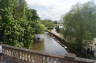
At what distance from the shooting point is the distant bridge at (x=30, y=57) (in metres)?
2.58

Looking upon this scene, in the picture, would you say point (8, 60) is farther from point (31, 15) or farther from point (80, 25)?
point (31, 15)

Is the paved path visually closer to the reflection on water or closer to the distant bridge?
the distant bridge

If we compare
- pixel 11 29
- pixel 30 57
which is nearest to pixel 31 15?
pixel 11 29

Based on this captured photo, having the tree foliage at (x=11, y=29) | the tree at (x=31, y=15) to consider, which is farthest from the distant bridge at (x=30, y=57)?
the tree at (x=31, y=15)

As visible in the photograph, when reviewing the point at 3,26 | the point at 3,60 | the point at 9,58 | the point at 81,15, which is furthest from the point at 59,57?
the point at 81,15

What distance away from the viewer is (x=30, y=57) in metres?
Result: 3.30

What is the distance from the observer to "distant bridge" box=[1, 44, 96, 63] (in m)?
2.58

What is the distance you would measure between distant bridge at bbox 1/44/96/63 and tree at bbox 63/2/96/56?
11.2 m

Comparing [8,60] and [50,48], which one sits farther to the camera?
[50,48]

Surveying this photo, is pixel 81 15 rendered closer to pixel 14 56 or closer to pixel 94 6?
pixel 94 6

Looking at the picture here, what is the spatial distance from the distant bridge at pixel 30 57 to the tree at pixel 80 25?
11190mm

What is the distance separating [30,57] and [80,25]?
1174 centimetres

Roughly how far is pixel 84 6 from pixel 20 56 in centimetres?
1215

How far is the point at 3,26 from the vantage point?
10539 mm
